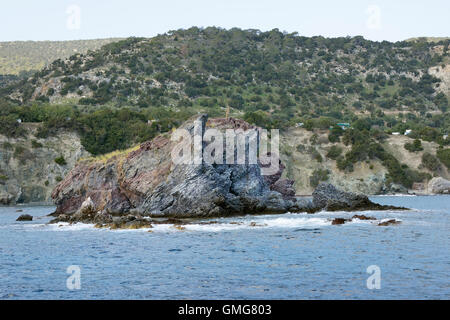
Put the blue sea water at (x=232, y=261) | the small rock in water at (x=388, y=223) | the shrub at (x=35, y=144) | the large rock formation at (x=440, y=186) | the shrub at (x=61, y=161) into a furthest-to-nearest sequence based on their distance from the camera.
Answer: the large rock formation at (x=440, y=186) → the shrub at (x=35, y=144) → the shrub at (x=61, y=161) → the small rock in water at (x=388, y=223) → the blue sea water at (x=232, y=261)

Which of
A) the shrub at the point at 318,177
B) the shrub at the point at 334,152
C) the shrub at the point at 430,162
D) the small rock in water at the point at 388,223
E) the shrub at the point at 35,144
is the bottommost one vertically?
the shrub at the point at 318,177

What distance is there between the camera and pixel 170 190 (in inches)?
2192

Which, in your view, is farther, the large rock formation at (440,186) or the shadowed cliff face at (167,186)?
the large rock formation at (440,186)

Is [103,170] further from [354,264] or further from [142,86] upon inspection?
[142,86]

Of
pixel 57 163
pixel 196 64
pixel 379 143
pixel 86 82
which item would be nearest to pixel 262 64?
pixel 196 64

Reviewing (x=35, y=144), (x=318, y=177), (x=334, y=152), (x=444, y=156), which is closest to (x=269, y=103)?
(x=334, y=152)

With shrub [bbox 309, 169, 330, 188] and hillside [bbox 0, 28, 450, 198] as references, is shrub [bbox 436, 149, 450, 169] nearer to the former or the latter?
hillside [bbox 0, 28, 450, 198]

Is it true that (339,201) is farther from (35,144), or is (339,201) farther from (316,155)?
(35,144)

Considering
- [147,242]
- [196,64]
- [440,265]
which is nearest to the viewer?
[440,265]

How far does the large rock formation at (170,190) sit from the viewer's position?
54.8m

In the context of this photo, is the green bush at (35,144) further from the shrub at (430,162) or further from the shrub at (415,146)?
the shrub at (430,162)

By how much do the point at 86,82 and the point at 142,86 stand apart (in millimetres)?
15363

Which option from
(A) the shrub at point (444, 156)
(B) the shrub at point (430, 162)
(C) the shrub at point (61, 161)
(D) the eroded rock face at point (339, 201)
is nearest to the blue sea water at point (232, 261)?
(D) the eroded rock face at point (339, 201)

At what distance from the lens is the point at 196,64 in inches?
7156
